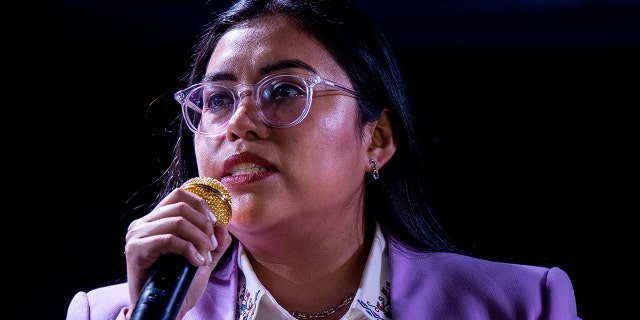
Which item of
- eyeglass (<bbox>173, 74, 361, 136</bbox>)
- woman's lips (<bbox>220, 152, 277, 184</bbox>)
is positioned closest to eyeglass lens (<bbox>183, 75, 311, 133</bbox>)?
eyeglass (<bbox>173, 74, 361, 136</bbox>)

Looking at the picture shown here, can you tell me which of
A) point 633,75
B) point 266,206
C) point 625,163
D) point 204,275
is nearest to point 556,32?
point 633,75

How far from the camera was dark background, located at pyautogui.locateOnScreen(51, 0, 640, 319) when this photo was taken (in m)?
2.57

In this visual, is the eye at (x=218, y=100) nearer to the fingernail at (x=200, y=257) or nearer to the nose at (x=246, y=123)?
the nose at (x=246, y=123)

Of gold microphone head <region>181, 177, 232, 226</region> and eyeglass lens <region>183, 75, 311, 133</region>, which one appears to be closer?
gold microphone head <region>181, 177, 232, 226</region>

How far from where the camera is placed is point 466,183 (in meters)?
2.67

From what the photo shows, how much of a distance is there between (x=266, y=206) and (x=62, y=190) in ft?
4.23

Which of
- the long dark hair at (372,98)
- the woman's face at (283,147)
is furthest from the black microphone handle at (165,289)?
the long dark hair at (372,98)

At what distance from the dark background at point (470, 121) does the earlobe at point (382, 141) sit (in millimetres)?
238

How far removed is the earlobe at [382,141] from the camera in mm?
2240

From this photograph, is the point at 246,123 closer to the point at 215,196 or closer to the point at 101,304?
the point at 215,196

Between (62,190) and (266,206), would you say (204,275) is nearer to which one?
(266,206)

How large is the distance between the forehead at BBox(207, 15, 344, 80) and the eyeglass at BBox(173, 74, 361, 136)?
0.05 m

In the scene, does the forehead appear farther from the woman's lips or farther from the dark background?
the dark background

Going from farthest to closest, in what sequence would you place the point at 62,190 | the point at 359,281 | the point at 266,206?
the point at 62,190 → the point at 359,281 → the point at 266,206
